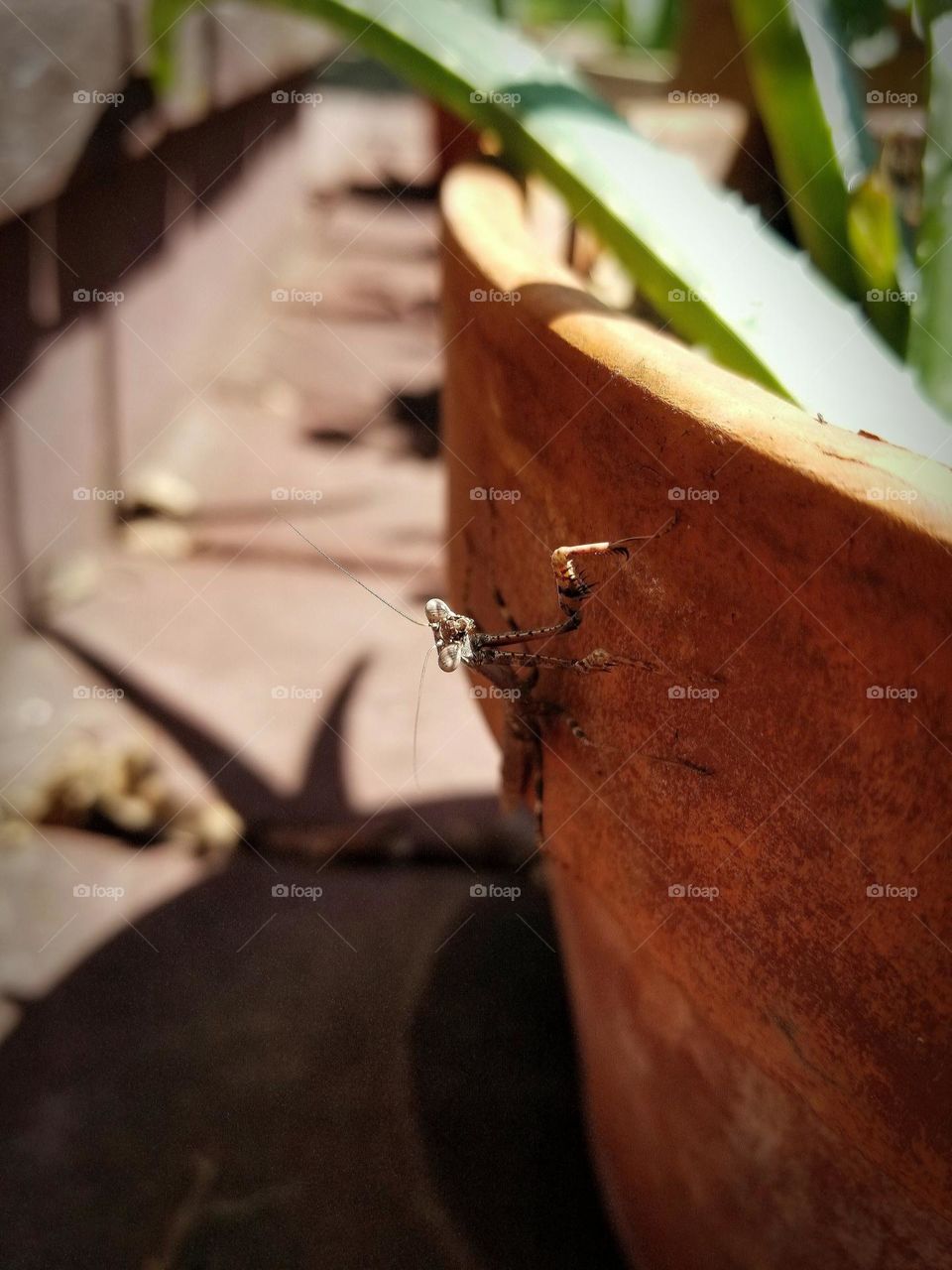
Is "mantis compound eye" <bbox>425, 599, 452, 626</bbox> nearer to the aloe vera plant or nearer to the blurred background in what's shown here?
the aloe vera plant

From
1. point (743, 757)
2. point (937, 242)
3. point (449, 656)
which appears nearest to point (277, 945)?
point (449, 656)

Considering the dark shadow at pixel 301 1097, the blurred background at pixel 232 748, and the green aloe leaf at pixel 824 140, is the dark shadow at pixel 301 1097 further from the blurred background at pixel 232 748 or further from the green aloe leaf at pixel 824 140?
the green aloe leaf at pixel 824 140

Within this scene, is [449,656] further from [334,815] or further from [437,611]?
[334,815]

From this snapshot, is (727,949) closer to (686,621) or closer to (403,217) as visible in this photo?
(686,621)

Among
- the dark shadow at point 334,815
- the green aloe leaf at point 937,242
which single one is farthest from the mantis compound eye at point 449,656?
the dark shadow at point 334,815

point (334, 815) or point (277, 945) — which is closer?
point (277, 945)

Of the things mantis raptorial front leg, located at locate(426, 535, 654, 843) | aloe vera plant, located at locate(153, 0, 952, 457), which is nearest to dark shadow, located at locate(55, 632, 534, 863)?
mantis raptorial front leg, located at locate(426, 535, 654, 843)
